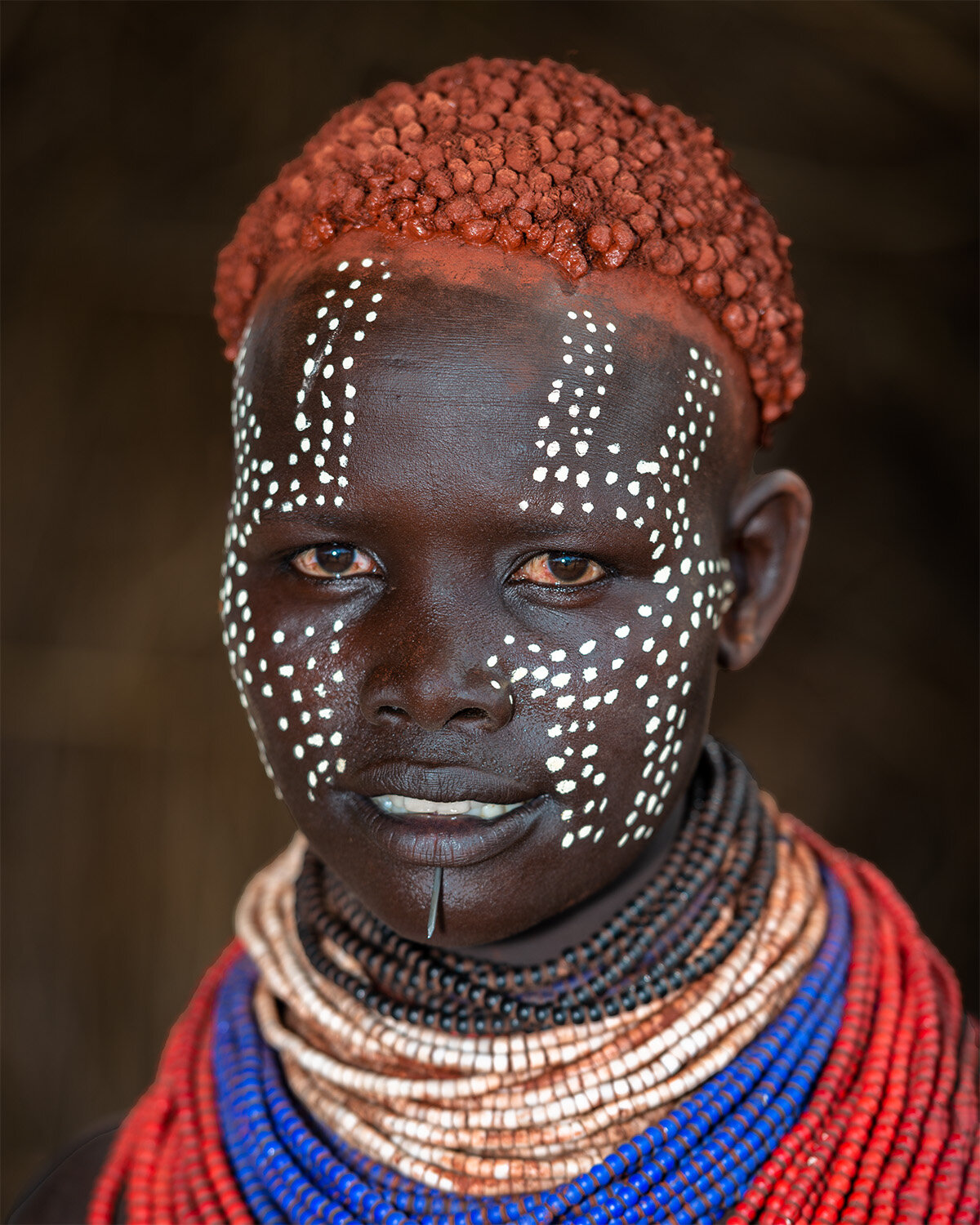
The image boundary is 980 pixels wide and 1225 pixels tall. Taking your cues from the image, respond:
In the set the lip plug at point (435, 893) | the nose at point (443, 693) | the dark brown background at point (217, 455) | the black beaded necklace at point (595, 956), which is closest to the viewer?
the nose at point (443, 693)

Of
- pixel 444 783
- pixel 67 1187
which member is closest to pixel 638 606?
pixel 444 783

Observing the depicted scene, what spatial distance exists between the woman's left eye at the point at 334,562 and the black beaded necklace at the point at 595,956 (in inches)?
21.1

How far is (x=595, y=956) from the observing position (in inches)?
66.8

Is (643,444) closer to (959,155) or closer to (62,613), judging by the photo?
(959,155)

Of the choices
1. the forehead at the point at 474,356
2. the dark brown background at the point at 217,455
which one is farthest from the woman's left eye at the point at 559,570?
the dark brown background at the point at 217,455

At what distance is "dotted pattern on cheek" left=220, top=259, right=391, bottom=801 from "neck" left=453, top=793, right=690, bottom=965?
0.38 m

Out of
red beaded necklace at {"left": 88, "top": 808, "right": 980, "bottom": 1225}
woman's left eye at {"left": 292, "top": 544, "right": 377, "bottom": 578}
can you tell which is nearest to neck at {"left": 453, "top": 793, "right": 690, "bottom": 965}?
red beaded necklace at {"left": 88, "top": 808, "right": 980, "bottom": 1225}

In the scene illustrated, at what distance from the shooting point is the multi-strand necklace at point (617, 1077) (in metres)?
1.57

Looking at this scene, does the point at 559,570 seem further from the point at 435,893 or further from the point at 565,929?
the point at 565,929

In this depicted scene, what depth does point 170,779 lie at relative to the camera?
3.77 meters

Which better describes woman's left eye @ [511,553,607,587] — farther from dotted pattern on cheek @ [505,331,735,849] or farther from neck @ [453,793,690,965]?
neck @ [453,793,690,965]

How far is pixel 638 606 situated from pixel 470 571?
0.23 metres

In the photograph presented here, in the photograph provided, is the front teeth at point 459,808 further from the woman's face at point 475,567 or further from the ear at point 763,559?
the ear at point 763,559

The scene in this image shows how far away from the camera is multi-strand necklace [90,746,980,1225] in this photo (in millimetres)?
1572
